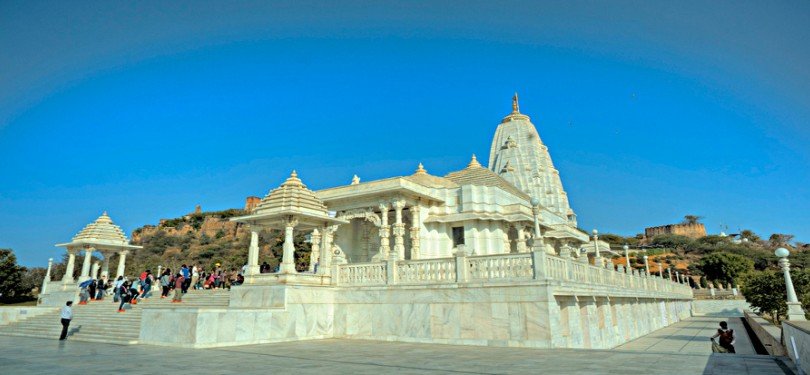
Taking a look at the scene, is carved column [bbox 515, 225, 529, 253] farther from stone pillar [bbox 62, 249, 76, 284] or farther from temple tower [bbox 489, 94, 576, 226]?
temple tower [bbox 489, 94, 576, 226]

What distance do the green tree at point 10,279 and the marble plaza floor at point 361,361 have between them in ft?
104

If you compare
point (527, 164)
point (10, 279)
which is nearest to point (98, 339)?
point (10, 279)

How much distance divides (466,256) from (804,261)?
9160 cm

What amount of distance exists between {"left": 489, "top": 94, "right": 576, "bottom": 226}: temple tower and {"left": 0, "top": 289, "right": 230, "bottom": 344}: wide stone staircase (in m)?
39.4

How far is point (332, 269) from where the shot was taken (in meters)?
15.8

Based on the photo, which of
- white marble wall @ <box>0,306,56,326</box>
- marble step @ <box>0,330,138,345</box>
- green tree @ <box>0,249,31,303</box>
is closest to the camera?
marble step @ <box>0,330,138,345</box>

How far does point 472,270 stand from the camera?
13.2m

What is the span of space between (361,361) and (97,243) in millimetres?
19500

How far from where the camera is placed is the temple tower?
175 feet

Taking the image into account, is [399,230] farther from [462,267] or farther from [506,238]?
[462,267]

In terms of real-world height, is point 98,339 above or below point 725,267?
below

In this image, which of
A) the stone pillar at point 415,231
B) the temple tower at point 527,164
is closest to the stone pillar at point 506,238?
the stone pillar at point 415,231

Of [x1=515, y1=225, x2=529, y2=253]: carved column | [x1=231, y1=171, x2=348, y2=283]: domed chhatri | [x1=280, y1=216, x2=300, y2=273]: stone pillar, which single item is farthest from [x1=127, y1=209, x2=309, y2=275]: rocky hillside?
[x1=280, y1=216, x2=300, y2=273]: stone pillar

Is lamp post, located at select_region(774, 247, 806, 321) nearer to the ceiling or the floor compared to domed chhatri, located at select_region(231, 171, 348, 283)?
nearer to the floor
